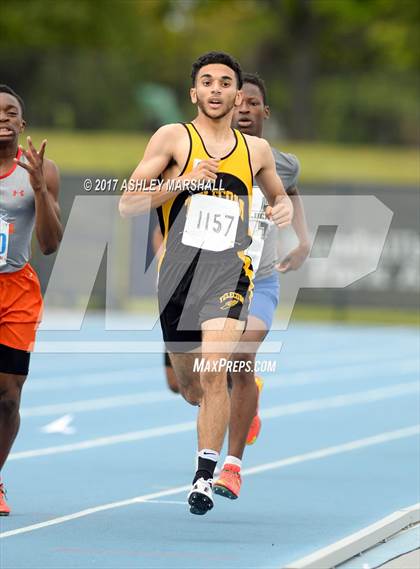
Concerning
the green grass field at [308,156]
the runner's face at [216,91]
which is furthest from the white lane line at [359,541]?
the green grass field at [308,156]

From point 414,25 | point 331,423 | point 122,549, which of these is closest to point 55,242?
point 122,549

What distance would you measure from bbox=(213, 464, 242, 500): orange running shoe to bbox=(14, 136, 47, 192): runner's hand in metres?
1.83

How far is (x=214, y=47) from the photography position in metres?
59.2

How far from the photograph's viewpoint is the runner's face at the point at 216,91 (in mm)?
7625

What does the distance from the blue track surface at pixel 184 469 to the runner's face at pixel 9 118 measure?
2069mm

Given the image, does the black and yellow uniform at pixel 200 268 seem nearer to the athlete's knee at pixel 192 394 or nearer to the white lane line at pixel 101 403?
the athlete's knee at pixel 192 394

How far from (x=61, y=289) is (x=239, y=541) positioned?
18.5 metres

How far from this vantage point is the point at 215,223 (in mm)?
7672

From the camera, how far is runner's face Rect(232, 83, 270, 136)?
30.0 feet

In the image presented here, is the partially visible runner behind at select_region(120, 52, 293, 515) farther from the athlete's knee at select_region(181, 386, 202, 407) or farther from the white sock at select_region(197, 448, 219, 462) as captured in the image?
the athlete's knee at select_region(181, 386, 202, 407)

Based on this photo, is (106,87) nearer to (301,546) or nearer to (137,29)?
(137,29)

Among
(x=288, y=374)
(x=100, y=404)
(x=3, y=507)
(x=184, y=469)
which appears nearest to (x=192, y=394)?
(x=3, y=507)

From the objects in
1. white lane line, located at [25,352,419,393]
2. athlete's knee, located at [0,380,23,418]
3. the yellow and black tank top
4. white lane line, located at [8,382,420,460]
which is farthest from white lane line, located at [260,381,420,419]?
the yellow and black tank top

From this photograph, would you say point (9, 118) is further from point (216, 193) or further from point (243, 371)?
point (243, 371)
